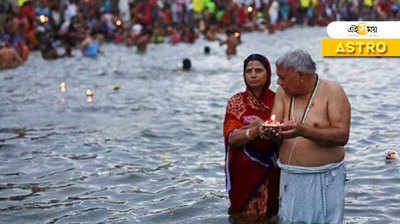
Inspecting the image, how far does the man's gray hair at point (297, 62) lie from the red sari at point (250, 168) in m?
0.72

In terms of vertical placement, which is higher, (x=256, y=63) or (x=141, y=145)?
(x=256, y=63)

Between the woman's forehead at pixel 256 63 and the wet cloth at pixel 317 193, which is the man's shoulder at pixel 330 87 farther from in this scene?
the woman's forehead at pixel 256 63

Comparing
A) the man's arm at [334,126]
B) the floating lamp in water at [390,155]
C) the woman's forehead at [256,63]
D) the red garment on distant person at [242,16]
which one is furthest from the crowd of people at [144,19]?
the man's arm at [334,126]

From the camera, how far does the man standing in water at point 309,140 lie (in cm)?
438

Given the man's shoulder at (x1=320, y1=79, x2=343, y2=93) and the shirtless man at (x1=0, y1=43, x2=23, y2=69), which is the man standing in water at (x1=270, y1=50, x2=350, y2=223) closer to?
the man's shoulder at (x1=320, y1=79, x2=343, y2=93)

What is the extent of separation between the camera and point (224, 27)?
35375 millimetres

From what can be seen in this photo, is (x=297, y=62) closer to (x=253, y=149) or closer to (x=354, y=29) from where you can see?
(x=253, y=149)

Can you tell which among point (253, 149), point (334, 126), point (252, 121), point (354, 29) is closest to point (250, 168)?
point (253, 149)

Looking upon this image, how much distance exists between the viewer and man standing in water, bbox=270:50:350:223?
4.38 m

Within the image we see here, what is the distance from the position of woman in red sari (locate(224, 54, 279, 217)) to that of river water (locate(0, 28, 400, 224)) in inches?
31.6

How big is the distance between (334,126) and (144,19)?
27.9 m

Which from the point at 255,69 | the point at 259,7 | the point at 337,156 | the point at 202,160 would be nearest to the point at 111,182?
the point at 202,160

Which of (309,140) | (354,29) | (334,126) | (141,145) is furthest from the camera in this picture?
(354,29)

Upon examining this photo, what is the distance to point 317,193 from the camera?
179 inches
